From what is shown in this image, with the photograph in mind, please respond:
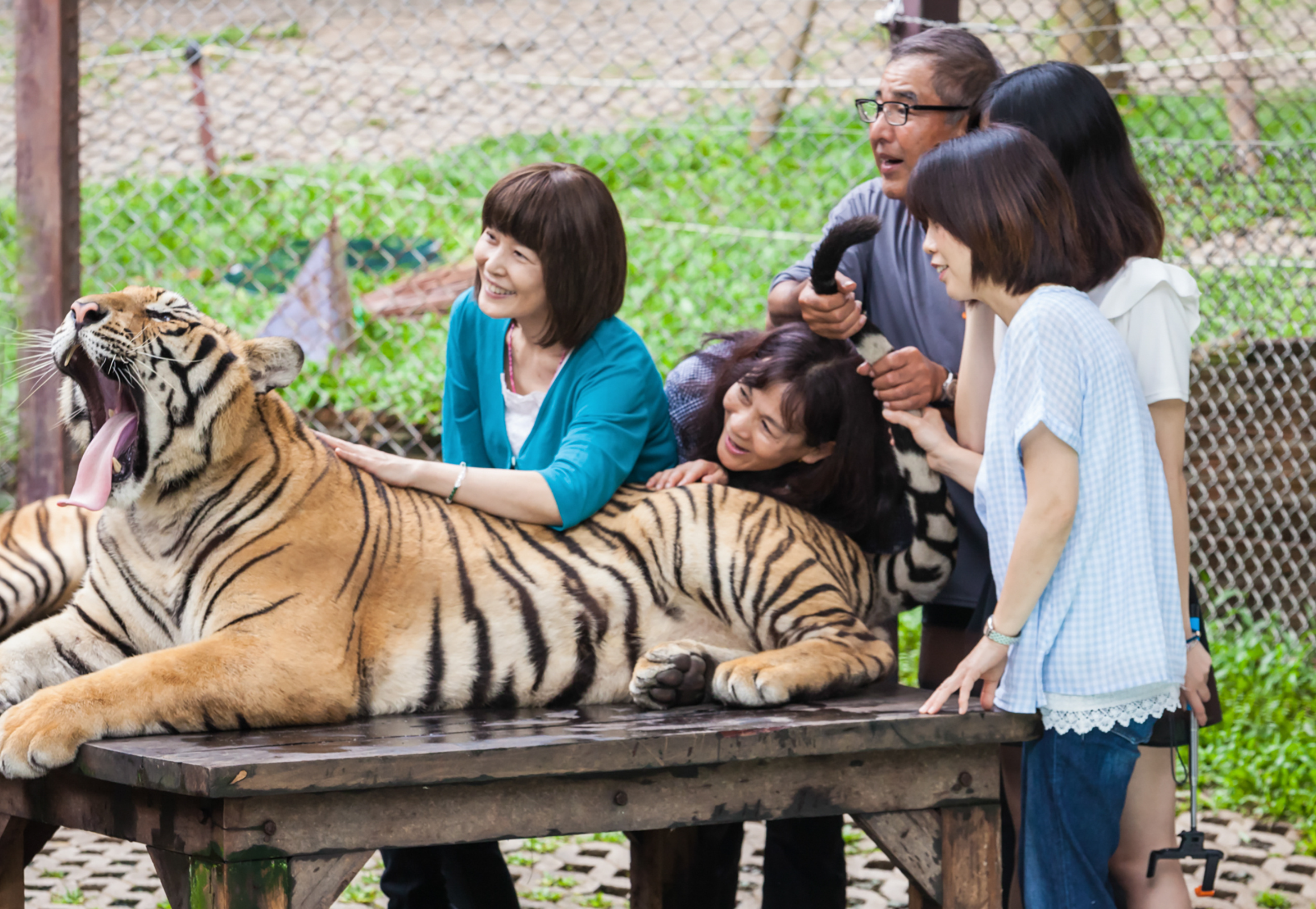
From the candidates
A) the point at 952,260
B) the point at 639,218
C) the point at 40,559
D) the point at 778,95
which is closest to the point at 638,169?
the point at 639,218

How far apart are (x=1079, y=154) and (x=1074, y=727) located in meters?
1.02

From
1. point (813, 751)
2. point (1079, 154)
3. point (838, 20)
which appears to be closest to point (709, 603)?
point (813, 751)

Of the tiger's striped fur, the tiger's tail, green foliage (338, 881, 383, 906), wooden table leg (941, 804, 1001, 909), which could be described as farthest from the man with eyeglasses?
the tiger's striped fur

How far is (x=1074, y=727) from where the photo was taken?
2.21m

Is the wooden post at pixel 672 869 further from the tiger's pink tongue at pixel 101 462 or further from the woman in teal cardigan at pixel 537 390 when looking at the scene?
the tiger's pink tongue at pixel 101 462

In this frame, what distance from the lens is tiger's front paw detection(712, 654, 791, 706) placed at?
7.70 ft

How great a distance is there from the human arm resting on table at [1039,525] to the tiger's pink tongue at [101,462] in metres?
1.51

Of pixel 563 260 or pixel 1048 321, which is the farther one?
pixel 563 260

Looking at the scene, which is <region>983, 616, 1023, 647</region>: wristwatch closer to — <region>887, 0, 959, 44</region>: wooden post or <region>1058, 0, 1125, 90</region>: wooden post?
<region>887, 0, 959, 44</region>: wooden post

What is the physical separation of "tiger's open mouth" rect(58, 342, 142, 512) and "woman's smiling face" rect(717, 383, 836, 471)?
3.96ft

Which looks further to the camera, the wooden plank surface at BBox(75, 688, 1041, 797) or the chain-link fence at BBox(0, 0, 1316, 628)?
the chain-link fence at BBox(0, 0, 1316, 628)

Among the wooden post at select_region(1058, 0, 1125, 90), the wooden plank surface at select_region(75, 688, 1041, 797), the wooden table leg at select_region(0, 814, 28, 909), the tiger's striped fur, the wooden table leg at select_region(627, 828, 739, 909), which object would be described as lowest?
the wooden table leg at select_region(627, 828, 739, 909)

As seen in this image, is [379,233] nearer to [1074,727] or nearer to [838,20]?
[1074,727]

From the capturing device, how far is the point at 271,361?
2441 millimetres
